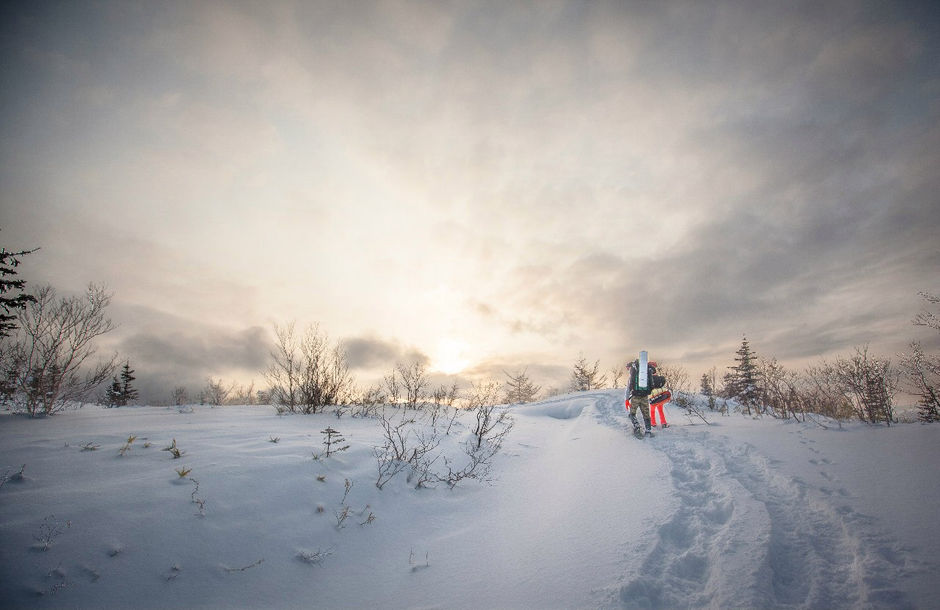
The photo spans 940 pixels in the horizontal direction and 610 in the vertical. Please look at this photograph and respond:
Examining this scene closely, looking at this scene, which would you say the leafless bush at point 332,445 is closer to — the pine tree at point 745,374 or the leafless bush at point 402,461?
the leafless bush at point 402,461

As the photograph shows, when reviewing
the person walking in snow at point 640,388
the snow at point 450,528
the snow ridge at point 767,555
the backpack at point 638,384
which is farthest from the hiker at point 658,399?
the snow ridge at point 767,555

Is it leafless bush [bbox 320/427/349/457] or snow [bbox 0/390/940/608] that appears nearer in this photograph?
snow [bbox 0/390/940/608]

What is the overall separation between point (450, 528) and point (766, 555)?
3.27 meters

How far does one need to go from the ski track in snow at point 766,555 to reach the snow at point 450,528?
0.02m

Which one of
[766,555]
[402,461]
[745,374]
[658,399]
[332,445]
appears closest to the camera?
[766,555]

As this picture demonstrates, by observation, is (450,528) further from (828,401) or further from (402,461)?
(828,401)

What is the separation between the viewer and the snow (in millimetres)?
2594

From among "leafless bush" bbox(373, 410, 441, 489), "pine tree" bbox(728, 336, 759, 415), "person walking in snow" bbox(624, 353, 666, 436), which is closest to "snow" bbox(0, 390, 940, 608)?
"leafless bush" bbox(373, 410, 441, 489)

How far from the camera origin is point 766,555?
2955 millimetres

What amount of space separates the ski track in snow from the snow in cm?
2

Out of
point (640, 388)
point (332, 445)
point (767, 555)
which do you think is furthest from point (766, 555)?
point (640, 388)

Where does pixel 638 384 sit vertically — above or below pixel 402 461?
above

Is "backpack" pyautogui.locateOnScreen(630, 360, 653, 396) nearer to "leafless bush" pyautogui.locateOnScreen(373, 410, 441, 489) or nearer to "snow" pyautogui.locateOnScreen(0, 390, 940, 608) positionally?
"snow" pyautogui.locateOnScreen(0, 390, 940, 608)

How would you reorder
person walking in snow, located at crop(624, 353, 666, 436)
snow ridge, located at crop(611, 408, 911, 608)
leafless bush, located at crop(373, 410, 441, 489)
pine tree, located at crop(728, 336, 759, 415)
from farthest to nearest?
pine tree, located at crop(728, 336, 759, 415) → person walking in snow, located at crop(624, 353, 666, 436) → leafless bush, located at crop(373, 410, 441, 489) → snow ridge, located at crop(611, 408, 911, 608)
